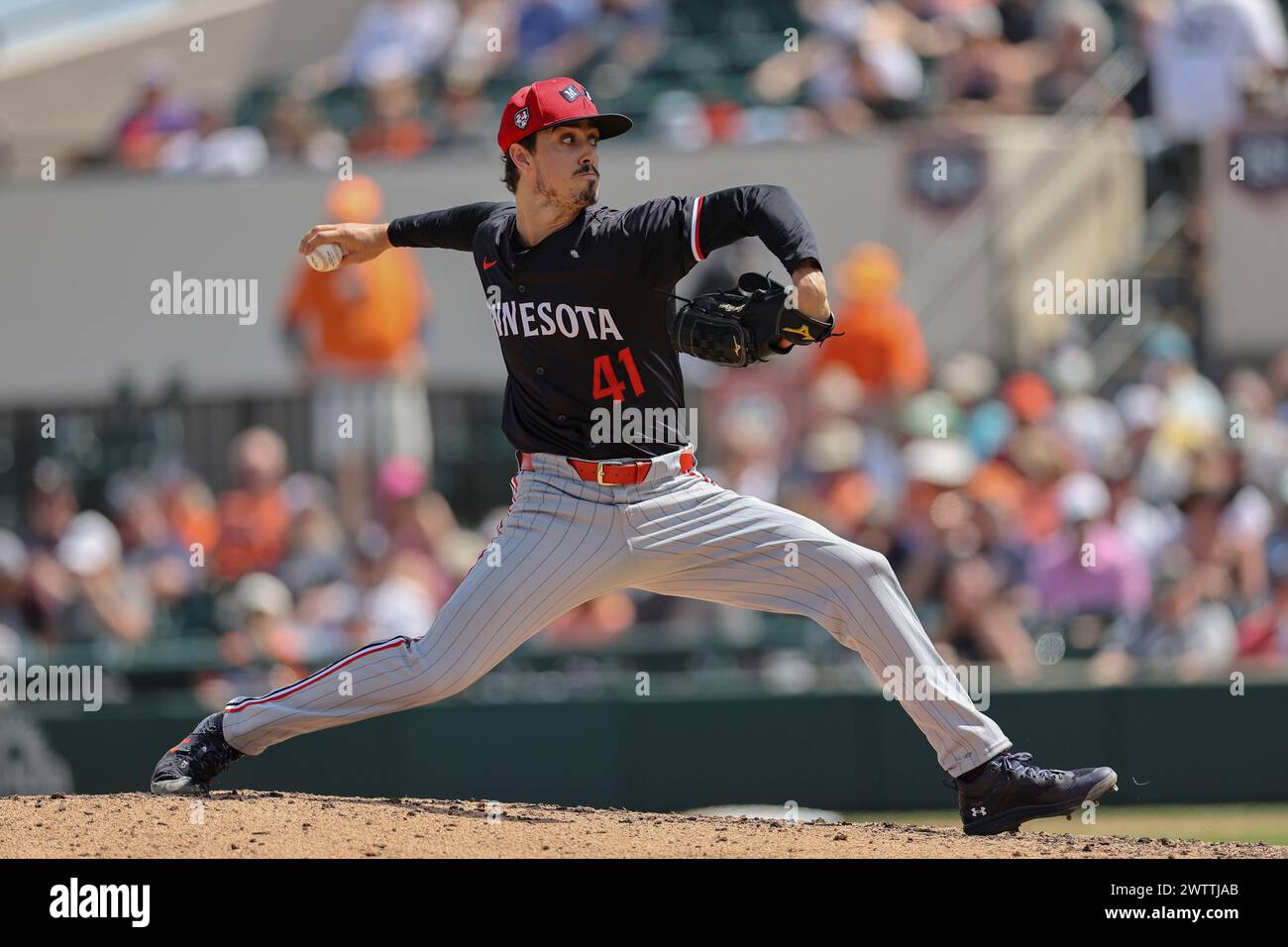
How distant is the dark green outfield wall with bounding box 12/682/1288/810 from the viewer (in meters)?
9.16

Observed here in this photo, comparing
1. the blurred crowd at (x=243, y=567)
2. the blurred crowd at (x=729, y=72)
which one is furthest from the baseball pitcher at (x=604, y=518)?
the blurred crowd at (x=729, y=72)

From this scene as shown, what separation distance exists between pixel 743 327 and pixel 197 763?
2165 millimetres

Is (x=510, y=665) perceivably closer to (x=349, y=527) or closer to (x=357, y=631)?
(x=357, y=631)

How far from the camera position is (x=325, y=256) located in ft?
19.1

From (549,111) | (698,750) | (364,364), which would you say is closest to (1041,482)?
(698,750)

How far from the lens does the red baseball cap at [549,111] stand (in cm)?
520

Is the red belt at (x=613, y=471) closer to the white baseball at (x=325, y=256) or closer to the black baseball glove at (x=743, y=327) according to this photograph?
the black baseball glove at (x=743, y=327)

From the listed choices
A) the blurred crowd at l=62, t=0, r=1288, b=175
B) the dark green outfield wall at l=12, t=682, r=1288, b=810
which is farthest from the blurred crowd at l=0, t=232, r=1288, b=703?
the blurred crowd at l=62, t=0, r=1288, b=175

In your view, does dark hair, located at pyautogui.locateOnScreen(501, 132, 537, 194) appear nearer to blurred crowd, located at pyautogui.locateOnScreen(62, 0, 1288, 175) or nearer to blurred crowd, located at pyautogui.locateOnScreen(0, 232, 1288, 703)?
blurred crowd, located at pyautogui.locateOnScreen(0, 232, 1288, 703)

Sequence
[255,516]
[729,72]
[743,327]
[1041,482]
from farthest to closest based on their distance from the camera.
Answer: [729,72]
[255,516]
[1041,482]
[743,327]

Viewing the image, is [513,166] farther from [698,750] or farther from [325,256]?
[698,750]

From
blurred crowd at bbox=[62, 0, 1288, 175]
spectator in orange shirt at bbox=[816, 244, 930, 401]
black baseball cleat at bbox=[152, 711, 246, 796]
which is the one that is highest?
blurred crowd at bbox=[62, 0, 1288, 175]

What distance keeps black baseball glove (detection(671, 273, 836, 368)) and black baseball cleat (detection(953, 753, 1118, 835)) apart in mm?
1359
